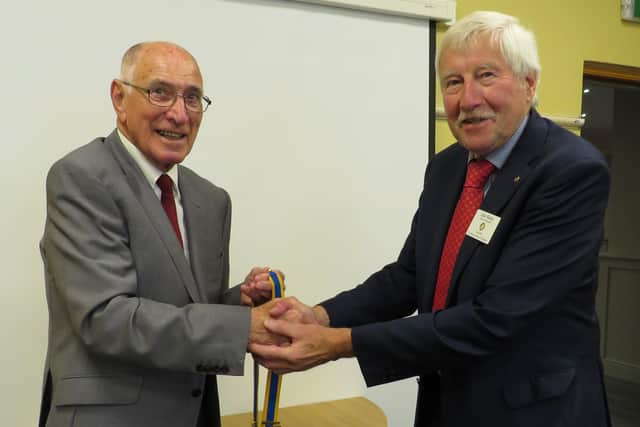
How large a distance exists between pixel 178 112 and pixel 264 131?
93 cm

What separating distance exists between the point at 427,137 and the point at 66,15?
1.65 m

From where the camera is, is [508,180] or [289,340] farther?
[289,340]

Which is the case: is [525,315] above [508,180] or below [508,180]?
below

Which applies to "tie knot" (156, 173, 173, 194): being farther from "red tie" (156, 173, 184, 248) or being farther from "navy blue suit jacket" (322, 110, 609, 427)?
"navy blue suit jacket" (322, 110, 609, 427)

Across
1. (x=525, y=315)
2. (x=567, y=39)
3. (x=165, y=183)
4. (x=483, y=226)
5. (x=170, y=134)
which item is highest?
(x=567, y=39)

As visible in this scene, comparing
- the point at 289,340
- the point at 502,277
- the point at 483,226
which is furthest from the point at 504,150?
the point at 289,340

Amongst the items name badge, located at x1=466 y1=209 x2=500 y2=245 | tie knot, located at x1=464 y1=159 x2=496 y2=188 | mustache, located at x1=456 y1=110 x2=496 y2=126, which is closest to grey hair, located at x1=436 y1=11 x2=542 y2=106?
mustache, located at x1=456 y1=110 x2=496 y2=126

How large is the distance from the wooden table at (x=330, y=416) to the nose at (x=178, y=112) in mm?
1316

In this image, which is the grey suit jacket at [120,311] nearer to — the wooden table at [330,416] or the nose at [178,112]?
the nose at [178,112]

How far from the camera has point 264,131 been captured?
2430mm

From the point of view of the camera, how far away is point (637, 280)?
518 centimetres

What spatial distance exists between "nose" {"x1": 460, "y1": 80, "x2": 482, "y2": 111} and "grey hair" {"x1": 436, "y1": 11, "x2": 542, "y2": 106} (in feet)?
0.32

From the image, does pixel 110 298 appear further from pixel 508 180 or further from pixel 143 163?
pixel 508 180

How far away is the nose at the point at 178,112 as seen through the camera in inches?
59.6
